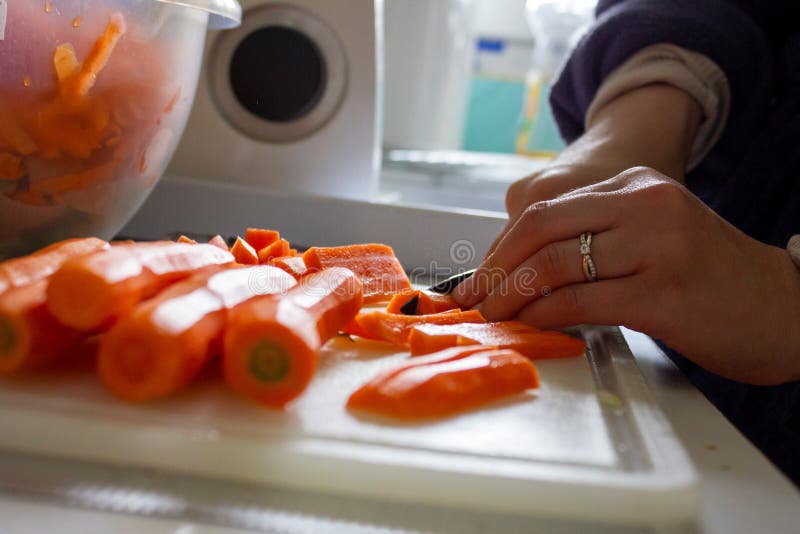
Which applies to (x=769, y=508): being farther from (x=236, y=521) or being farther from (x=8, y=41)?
(x=8, y=41)

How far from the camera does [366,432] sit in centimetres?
45

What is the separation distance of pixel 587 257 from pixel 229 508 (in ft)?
1.44

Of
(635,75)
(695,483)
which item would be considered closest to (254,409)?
(695,483)

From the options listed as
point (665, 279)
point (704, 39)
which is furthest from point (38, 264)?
Answer: point (704, 39)

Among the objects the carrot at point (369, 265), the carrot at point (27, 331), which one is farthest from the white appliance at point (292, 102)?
the carrot at point (27, 331)

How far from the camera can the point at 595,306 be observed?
0.69 m

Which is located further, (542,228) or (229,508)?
(542,228)

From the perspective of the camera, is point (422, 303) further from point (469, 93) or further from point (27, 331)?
point (469, 93)

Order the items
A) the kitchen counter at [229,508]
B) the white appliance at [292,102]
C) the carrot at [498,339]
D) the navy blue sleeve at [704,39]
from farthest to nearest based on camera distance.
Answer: the white appliance at [292,102] → the navy blue sleeve at [704,39] → the carrot at [498,339] → the kitchen counter at [229,508]

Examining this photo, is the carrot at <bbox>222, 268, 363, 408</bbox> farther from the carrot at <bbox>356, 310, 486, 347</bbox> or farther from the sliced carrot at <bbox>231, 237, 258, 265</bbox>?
the sliced carrot at <bbox>231, 237, 258, 265</bbox>

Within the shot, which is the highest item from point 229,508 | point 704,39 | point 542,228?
point 704,39

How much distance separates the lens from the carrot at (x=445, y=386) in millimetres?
476

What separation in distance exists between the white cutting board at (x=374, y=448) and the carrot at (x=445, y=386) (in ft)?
0.04

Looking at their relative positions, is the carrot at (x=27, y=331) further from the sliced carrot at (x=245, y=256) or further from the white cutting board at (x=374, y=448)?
the sliced carrot at (x=245, y=256)
